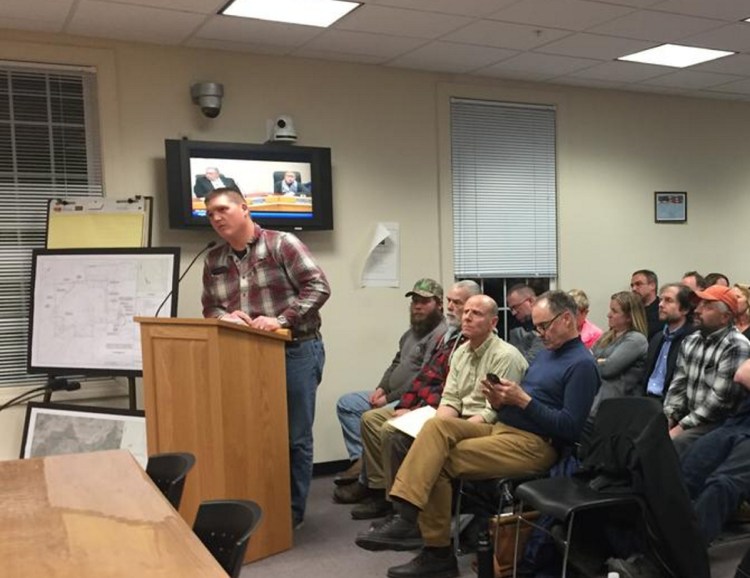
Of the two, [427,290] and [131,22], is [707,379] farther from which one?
[131,22]

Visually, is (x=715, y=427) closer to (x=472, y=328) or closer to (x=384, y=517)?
(x=472, y=328)

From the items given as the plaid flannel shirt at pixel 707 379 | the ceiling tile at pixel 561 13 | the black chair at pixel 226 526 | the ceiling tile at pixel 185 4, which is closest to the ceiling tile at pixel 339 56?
the ceiling tile at pixel 185 4

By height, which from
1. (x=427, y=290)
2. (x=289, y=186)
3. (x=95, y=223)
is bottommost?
(x=427, y=290)

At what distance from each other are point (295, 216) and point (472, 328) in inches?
70.1

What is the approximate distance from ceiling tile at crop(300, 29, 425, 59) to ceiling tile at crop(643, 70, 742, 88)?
2.19 metres

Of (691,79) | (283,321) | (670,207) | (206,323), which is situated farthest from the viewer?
(670,207)

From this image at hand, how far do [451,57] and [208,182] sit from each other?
1.81 m

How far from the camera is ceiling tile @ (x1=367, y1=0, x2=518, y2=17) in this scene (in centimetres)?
405

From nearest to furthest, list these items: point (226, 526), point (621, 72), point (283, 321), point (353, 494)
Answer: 1. point (226, 526)
2. point (283, 321)
3. point (353, 494)
4. point (621, 72)

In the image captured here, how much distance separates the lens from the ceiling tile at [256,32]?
170 inches

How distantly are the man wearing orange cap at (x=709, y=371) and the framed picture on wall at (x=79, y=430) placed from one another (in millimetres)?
2717

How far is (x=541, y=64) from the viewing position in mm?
5379

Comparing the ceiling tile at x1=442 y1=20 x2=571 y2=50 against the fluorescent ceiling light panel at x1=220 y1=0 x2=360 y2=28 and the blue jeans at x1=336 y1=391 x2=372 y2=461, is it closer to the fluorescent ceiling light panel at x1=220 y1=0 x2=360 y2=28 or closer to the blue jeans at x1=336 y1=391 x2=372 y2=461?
the fluorescent ceiling light panel at x1=220 y1=0 x2=360 y2=28

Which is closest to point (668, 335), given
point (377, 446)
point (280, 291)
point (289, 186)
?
point (377, 446)
